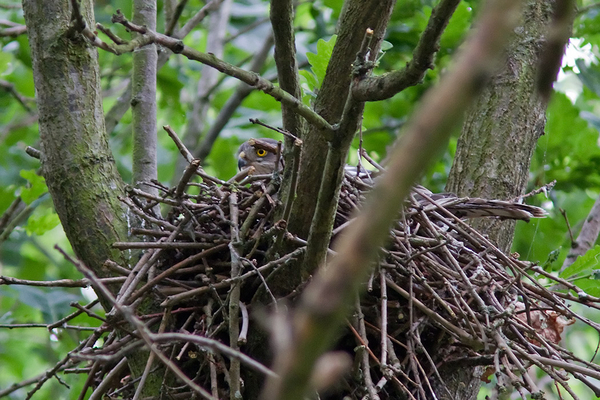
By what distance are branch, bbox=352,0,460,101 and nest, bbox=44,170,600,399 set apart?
1.93ft

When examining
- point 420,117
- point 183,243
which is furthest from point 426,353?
point 420,117

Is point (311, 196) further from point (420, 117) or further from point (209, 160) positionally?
point (209, 160)

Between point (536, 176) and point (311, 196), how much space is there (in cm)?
285

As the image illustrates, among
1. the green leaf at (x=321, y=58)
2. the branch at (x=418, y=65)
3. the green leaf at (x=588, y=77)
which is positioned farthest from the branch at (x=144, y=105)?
the green leaf at (x=588, y=77)

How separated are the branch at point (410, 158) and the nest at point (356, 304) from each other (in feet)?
4.34

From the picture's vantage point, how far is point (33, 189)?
3561 mm

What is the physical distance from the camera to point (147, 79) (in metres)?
3.12

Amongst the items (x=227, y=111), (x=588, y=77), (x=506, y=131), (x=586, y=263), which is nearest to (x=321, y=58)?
(x=506, y=131)

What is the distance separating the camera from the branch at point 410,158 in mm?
518

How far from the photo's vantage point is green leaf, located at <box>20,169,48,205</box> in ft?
11.5

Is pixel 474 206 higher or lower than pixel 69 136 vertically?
higher

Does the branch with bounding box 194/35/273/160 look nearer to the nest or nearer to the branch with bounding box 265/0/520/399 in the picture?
the nest

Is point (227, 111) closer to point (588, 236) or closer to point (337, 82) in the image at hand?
point (588, 236)

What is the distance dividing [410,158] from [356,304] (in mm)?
1630
